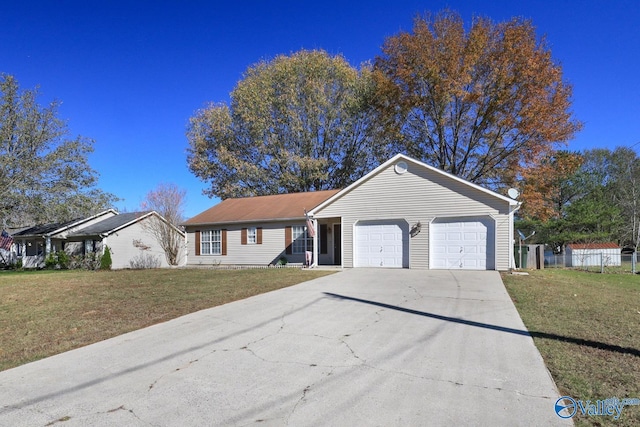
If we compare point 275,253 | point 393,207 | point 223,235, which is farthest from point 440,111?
point 223,235

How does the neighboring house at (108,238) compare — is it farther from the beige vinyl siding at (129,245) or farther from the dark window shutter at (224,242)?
the dark window shutter at (224,242)

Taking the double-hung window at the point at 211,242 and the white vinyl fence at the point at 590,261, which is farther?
the white vinyl fence at the point at 590,261

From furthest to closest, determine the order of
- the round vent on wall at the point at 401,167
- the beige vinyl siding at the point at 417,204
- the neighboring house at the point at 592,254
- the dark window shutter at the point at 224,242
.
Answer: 1. the neighboring house at the point at 592,254
2. the dark window shutter at the point at 224,242
3. the round vent on wall at the point at 401,167
4. the beige vinyl siding at the point at 417,204

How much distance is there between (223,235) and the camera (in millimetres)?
22734

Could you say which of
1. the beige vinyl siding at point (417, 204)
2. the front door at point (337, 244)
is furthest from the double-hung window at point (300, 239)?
the beige vinyl siding at point (417, 204)

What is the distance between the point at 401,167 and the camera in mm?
16484

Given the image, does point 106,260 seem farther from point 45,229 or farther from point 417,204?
point 417,204

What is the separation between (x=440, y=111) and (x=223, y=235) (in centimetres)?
1482

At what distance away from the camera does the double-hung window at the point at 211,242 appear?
907 inches

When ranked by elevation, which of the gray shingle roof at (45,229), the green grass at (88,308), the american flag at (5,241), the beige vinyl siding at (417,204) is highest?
the beige vinyl siding at (417,204)

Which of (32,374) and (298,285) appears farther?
(298,285)

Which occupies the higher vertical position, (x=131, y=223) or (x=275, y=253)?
(x=131, y=223)

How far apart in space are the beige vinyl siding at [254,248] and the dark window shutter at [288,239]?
13 centimetres

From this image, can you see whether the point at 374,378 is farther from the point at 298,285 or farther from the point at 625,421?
the point at 298,285
